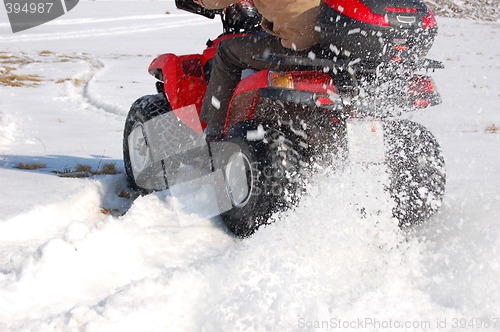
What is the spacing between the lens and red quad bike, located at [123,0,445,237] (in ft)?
7.75

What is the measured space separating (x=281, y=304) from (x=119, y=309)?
513 millimetres

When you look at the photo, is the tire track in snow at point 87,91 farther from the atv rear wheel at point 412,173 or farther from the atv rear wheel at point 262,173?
the atv rear wheel at point 412,173

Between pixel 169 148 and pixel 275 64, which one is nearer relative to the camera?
pixel 275 64

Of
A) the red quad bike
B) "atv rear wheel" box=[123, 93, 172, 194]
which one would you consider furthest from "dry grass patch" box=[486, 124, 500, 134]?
"atv rear wheel" box=[123, 93, 172, 194]

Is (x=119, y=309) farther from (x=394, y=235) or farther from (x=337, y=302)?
(x=394, y=235)

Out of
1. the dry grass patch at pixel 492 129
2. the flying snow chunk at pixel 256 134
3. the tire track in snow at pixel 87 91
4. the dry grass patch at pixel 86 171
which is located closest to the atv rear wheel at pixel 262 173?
the flying snow chunk at pixel 256 134

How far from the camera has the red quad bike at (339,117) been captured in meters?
2.36

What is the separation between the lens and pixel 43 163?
4.35 meters

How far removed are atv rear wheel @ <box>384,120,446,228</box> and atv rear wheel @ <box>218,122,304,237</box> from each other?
0.44 meters

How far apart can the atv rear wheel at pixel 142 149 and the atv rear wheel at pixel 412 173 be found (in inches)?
57.9

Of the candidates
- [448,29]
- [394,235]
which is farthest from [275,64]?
[448,29]

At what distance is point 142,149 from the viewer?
3840 millimetres

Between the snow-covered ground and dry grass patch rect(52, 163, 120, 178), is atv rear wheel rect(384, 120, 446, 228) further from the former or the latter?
dry grass patch rect(52, 163, 120, 178)

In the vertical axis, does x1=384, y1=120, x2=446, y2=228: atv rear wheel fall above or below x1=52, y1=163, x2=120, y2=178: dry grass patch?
above
